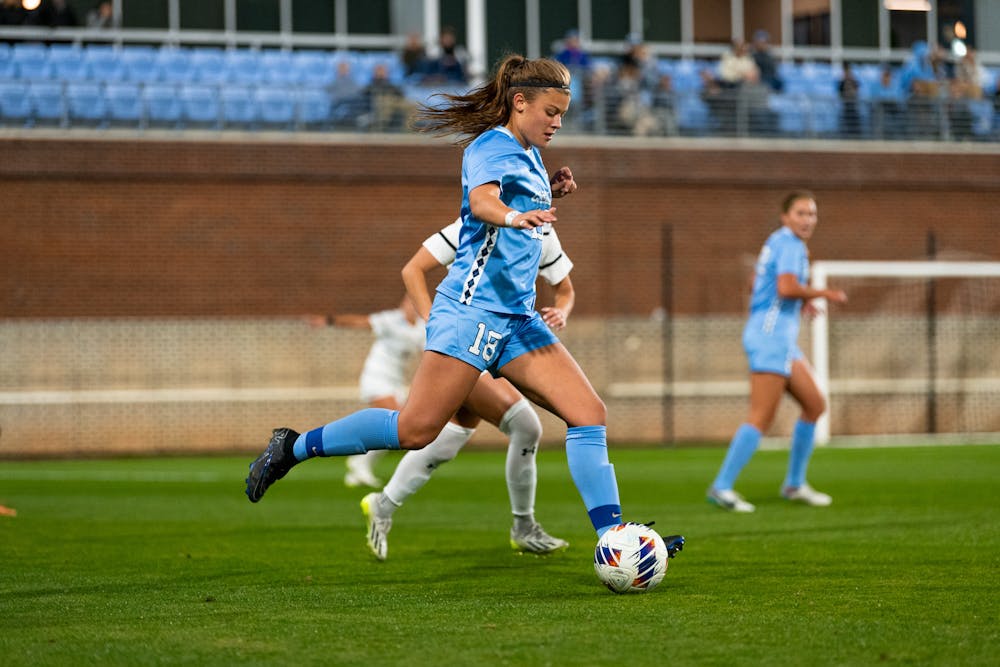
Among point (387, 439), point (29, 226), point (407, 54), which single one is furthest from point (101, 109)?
point (387, 439)

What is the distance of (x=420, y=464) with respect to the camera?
7680 mm

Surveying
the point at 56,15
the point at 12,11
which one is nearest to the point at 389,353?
the point at 56,15

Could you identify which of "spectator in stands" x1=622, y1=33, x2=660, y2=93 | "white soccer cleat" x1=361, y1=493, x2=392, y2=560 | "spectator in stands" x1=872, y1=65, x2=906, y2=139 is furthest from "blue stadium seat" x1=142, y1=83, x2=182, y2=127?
"white soccer cleat" x1=361, y1=493, x2=392, y2=560

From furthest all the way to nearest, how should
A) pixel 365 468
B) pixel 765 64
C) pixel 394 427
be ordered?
pixel 765 64, pixel 365 468, pixel 394 427

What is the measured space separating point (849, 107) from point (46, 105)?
530 inches

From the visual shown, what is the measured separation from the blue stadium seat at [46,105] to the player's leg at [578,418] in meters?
17.1

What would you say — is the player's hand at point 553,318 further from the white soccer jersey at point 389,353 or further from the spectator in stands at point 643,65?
the spectator in stands at point 643,65

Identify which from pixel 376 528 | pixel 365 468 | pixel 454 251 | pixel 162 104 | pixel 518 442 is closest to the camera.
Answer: pixel 454 251

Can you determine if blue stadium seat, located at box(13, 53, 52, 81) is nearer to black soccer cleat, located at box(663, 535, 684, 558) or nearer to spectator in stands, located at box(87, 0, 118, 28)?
spectator in stands, located at box(87, 0, 118, 28)

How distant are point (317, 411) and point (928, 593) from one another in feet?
56.2

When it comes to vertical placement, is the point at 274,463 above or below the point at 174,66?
below

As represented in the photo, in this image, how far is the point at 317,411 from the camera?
2247 cm

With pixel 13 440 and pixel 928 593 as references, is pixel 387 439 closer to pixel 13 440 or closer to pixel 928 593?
pixel 928 593

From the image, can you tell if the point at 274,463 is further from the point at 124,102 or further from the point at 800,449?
the point at 124,102
